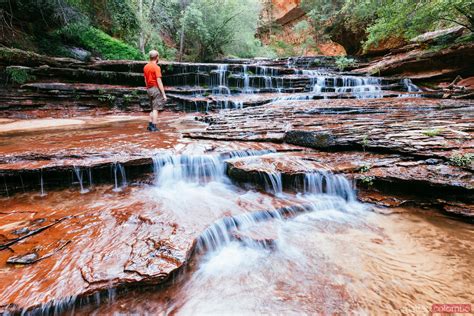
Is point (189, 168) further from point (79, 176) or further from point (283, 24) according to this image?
point (283, 24)

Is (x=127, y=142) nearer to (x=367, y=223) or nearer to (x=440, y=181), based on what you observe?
(x=367, y=223)

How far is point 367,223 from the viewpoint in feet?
10.3

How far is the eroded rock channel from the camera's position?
6.58 ft

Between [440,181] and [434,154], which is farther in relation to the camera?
[434,154]

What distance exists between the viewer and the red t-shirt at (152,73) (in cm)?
570

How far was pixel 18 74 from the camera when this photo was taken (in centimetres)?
828

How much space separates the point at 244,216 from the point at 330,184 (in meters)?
1.58

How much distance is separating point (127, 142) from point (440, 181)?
5.31 m

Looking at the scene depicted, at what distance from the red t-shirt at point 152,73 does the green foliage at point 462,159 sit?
5962 mm

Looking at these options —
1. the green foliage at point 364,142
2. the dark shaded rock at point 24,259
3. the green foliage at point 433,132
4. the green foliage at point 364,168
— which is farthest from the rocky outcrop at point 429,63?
the dark shaded rock at point 24,259

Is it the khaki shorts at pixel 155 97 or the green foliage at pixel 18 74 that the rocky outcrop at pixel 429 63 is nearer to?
the khaki shorts at pixel 155 97

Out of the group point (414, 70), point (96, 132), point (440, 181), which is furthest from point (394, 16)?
point (96, 132)

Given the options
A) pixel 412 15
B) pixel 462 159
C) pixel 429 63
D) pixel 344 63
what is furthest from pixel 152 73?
pixel 344 63

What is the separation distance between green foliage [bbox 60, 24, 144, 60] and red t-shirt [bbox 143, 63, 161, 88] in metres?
7.47
